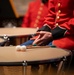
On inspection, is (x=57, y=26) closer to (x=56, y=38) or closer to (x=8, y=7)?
(x=56, y=38)

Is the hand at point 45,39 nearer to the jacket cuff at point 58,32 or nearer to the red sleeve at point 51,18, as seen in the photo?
the jacket cuff at point 58,32

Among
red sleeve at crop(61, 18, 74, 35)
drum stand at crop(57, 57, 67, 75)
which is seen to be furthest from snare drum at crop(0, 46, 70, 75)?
red sleeve at crop(61, 18, 74, 35)

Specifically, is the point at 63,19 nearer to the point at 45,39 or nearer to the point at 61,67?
the point at 45,39

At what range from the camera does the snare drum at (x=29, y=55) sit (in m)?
1.06

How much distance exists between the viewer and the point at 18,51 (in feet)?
4.11

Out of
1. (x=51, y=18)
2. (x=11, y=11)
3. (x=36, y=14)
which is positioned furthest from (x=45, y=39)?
(x=11, y=11)

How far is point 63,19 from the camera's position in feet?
4.73

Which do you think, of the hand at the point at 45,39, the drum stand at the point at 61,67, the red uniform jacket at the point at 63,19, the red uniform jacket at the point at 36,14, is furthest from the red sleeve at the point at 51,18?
the red uniform jacket at the point at 36,14

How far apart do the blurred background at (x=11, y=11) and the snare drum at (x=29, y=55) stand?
A: 207 cm

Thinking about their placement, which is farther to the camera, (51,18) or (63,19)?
(51,18)

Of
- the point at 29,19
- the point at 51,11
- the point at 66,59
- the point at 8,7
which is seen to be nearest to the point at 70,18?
the point at 51,11

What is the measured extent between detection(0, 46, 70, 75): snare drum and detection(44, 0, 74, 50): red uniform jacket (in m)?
0.08

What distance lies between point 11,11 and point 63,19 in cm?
199

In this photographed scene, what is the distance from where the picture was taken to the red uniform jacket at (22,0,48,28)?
234cm
